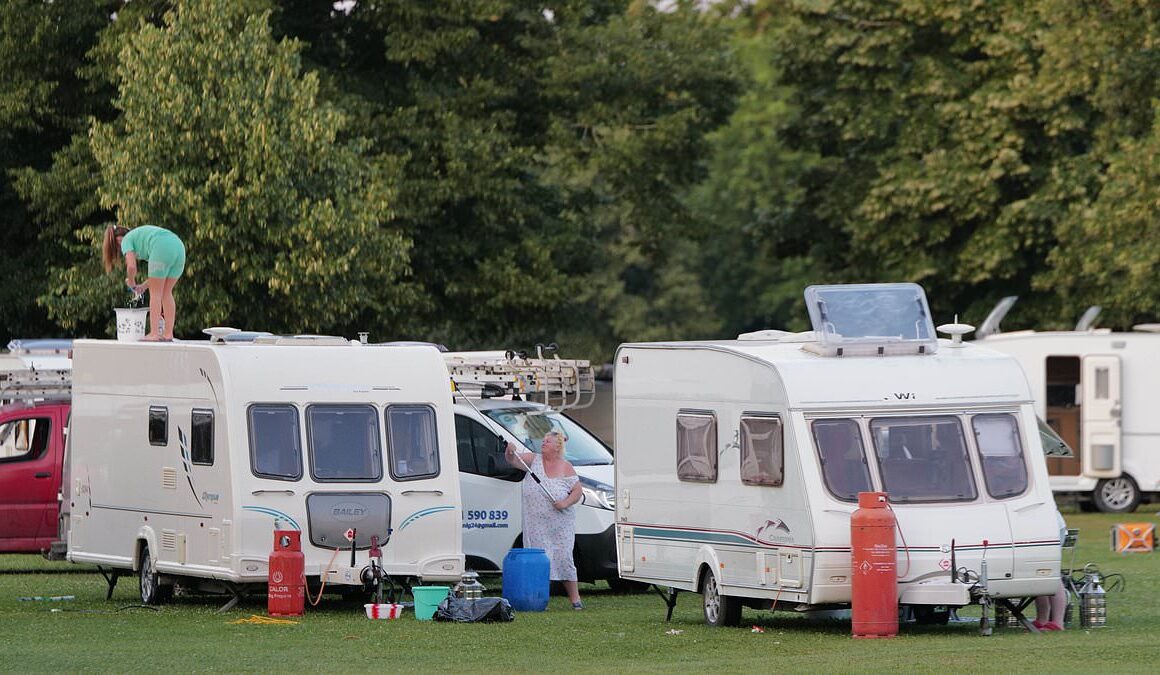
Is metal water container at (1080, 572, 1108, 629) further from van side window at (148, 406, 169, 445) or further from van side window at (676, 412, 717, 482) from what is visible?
van side window at (148, 406, 169, 445)

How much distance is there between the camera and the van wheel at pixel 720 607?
1630cm

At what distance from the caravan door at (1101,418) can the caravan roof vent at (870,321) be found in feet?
54.8

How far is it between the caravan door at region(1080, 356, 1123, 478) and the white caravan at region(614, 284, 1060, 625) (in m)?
16.7

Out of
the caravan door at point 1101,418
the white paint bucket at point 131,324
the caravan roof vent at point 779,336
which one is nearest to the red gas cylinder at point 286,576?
the white paint bucket at point 131,324

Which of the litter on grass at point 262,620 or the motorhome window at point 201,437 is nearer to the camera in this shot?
the litter on grass at point 262,620

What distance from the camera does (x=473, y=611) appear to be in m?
16.8

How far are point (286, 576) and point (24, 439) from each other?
296 inches

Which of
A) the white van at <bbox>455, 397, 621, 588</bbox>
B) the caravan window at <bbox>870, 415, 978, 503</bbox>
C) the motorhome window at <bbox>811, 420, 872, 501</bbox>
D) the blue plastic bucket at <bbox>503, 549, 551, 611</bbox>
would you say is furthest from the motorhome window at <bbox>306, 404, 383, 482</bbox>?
the caravan window at <bbox>870, 415, 978, 503</bbox>

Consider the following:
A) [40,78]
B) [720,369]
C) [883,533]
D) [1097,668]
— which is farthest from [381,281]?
[1097,668]

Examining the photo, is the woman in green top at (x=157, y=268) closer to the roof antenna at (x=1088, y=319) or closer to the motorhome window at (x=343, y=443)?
the motorhome window at (x=343, y=443)

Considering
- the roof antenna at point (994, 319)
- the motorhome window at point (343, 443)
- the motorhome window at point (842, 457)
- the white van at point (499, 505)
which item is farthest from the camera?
the roof antenna at point (994, 319)

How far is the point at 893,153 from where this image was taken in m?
37.9

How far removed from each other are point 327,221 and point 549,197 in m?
9.19

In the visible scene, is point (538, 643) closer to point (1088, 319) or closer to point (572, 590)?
point (572, 590)
